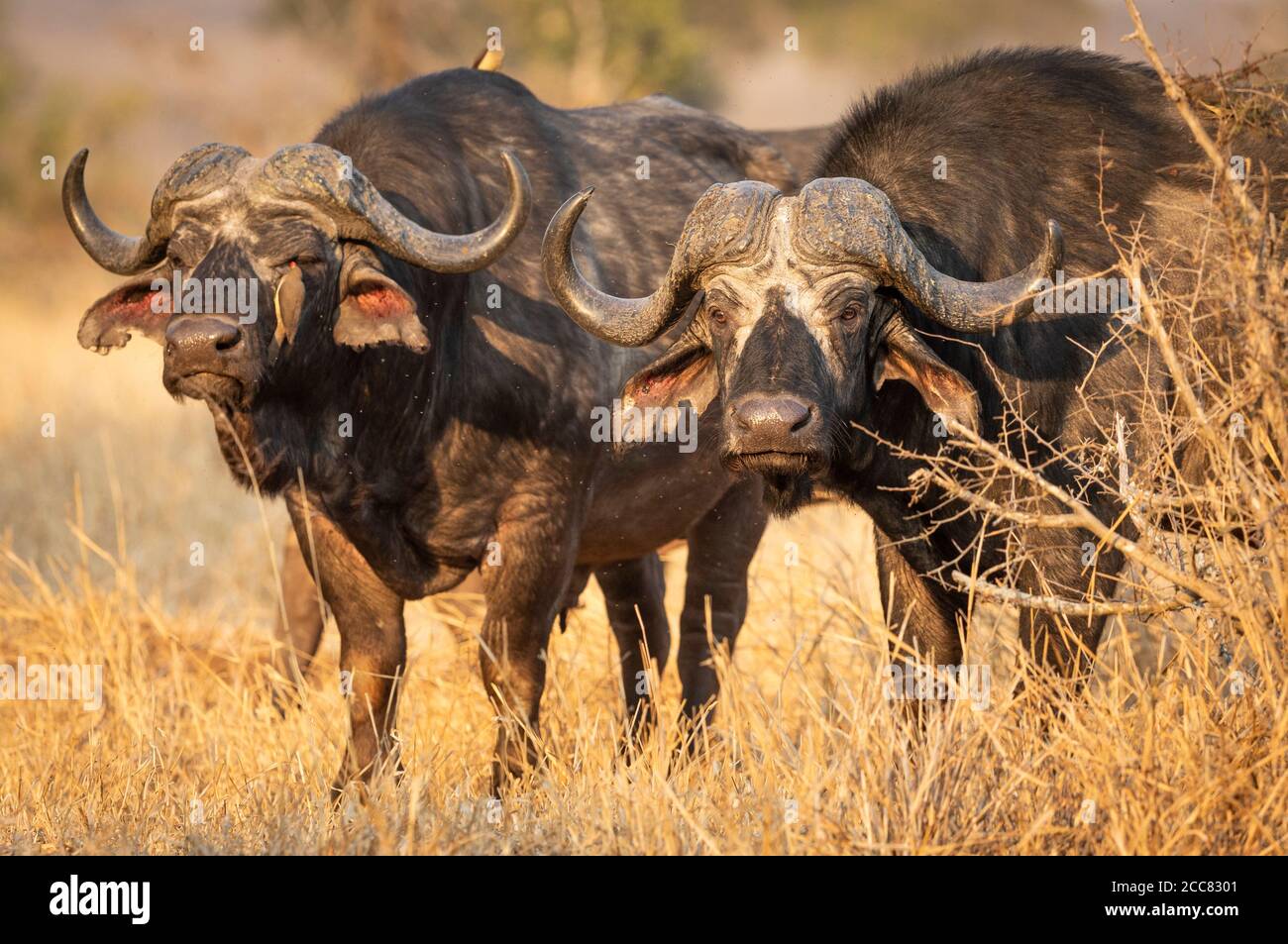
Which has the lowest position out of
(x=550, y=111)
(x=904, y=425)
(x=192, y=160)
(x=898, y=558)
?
(x=898, y=558)

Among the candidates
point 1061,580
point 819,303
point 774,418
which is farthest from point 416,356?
point 1061,580

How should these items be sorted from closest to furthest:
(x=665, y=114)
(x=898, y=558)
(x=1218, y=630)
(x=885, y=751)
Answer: (x=885, y=751), (x=1218, y=630), (x=898, y=558), (x=665, y=114)

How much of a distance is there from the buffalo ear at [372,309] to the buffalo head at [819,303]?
688 mm

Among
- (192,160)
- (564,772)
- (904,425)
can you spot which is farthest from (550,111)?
(564,772)

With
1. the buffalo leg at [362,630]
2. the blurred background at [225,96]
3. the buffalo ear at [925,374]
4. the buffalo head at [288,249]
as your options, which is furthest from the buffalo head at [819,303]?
the buffalo leg at [362,630]

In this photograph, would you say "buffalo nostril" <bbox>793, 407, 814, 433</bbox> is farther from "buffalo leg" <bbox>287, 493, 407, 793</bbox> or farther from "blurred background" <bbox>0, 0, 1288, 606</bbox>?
"buffalo leg" <bbox>287, 493, 407, 793</bbox>

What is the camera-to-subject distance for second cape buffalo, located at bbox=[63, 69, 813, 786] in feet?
17.7

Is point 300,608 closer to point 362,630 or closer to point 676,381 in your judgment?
point 362,630

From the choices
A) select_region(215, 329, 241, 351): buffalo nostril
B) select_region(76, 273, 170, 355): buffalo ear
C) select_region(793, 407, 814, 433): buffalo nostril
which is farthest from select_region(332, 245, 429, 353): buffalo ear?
select_region(793, 407, 814, 433): buffalo nostril

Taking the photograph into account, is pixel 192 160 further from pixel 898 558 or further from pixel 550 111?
pixel 898 558

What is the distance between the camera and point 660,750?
4836 mm

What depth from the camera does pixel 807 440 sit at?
452 centimetres

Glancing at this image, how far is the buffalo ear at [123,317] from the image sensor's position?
5.66 m

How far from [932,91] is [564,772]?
2412mm
